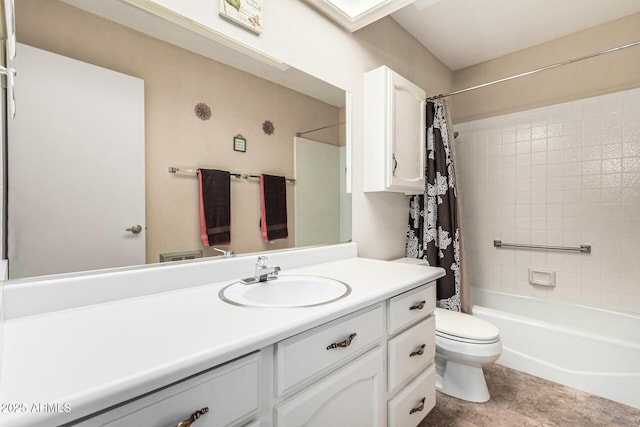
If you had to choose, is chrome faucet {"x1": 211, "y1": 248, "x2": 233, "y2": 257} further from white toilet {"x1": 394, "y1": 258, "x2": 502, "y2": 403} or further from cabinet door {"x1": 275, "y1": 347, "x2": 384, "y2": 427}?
white toilet {"x1": 394, "y1": 258, "x2": 502, "y2": 403}

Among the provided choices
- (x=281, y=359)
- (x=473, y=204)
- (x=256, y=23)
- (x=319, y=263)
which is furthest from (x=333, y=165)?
(x=473, y=204)

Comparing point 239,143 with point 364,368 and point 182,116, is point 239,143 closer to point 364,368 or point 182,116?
point 182,116

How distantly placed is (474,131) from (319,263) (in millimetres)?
2140

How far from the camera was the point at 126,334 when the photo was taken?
646mm

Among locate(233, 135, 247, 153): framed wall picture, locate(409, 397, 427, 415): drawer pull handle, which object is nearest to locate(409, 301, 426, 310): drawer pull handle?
locate(409, 397, 427, 415): drawer pull handle

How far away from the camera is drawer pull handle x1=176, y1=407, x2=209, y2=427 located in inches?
21.5

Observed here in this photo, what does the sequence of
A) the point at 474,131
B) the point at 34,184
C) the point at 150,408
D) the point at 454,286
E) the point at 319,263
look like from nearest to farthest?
the point at 150,408
the point at 34,184
the point at 319,263
the point at 454,286
the point at 474,131

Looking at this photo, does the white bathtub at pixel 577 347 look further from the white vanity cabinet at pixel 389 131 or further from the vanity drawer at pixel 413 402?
the white vanity cabinet at pixel 389 131

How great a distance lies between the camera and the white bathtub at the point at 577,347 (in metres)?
1.63

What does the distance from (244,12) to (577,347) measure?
2505 mm

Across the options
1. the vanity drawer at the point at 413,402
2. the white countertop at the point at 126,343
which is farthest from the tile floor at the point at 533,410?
the white countertop at the point at 126,343

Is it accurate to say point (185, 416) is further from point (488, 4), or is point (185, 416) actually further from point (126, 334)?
point (488, 4)

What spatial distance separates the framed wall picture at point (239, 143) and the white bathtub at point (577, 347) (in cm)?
202

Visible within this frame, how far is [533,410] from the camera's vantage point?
1600mm
